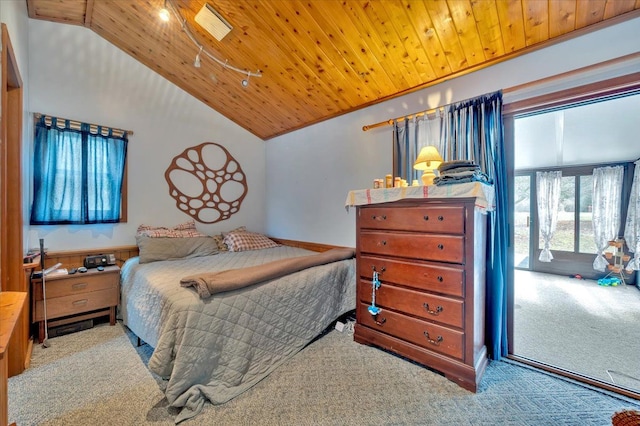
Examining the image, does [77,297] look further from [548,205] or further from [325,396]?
[548,205]

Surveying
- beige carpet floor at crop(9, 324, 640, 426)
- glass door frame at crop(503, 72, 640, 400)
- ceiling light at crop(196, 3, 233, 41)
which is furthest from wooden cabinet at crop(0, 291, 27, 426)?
glass door frame at crop(503, 72, 640, 400)

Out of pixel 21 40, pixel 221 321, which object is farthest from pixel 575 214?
pixel 21 40

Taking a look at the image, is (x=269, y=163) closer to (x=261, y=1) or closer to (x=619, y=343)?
(x=261, y=1)

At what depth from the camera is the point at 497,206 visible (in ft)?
6.36

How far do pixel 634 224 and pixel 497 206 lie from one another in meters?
3.28

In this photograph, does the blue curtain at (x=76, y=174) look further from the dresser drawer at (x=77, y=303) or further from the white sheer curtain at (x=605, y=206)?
the white sheer curtain at (x=605, y=206)

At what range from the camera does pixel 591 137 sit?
3.11 m

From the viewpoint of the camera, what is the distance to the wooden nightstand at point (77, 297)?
2.15 meters

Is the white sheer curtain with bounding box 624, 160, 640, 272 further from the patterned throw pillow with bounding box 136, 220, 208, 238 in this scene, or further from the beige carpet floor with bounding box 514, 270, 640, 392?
the patterned throw pillow with bounding box 136, 220, 208, 238

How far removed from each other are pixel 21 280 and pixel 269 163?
2.98 meters

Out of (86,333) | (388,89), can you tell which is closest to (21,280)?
(86,333)

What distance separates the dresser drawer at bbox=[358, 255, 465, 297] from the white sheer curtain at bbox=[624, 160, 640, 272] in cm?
376

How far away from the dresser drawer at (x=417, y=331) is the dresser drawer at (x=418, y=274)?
0.26m

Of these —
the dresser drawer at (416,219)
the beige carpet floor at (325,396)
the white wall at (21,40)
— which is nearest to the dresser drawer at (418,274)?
the dresser drawer at (416,219)
